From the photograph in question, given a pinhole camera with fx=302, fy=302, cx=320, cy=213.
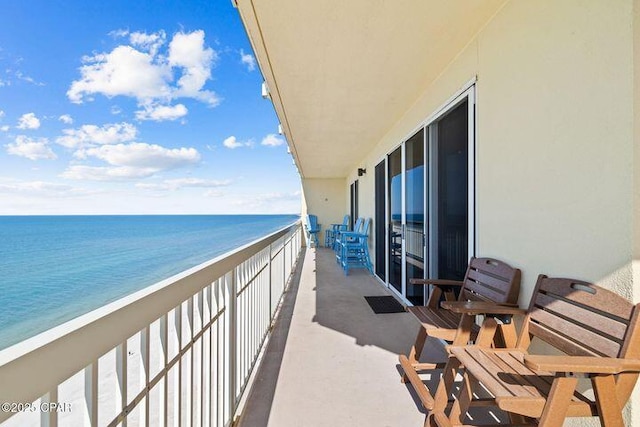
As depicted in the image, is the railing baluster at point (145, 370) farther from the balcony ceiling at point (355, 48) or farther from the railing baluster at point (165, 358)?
the balcony ceiling at point (355, 48)

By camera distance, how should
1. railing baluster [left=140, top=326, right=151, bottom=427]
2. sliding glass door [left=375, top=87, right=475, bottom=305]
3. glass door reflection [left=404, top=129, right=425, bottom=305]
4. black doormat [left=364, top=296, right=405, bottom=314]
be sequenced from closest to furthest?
railing baluster [left=140, top=326, right=151, bottom=427] → sliding glass door [left=375, top=87, right=475, bottom=305] → glass door reflection [left=404, top=129, right=425, bottom=305] → black doormat [left=364, top=296, right=405, bottom=314]

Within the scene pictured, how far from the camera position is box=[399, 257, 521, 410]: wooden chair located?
1716mm

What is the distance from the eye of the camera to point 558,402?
3.40 ft

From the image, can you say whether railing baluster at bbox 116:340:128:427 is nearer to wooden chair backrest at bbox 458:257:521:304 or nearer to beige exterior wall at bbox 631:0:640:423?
beige exterior wall at bbox 631:0:640:423

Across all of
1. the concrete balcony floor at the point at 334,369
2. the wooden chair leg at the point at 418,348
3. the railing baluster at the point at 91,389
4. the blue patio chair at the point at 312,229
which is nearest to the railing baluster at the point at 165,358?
the railing baluster at the point at 91,389

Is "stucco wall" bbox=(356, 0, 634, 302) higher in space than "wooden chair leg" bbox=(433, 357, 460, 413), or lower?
higher

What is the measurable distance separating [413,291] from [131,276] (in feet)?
39.6

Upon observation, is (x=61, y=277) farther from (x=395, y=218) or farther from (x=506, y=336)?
(x=506, y=336)

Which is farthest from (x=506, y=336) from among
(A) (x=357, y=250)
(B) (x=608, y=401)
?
(A) (x=357, y=250)

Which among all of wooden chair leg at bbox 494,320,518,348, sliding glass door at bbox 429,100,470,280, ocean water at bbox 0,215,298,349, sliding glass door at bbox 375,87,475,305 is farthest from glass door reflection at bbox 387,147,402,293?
ocean water at bbox 0,215,298,349

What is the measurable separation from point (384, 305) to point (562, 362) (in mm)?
2859

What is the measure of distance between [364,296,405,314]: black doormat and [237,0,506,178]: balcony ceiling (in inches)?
95.0

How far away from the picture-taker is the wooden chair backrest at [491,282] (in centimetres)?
173

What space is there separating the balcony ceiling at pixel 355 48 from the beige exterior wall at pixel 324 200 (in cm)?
602
